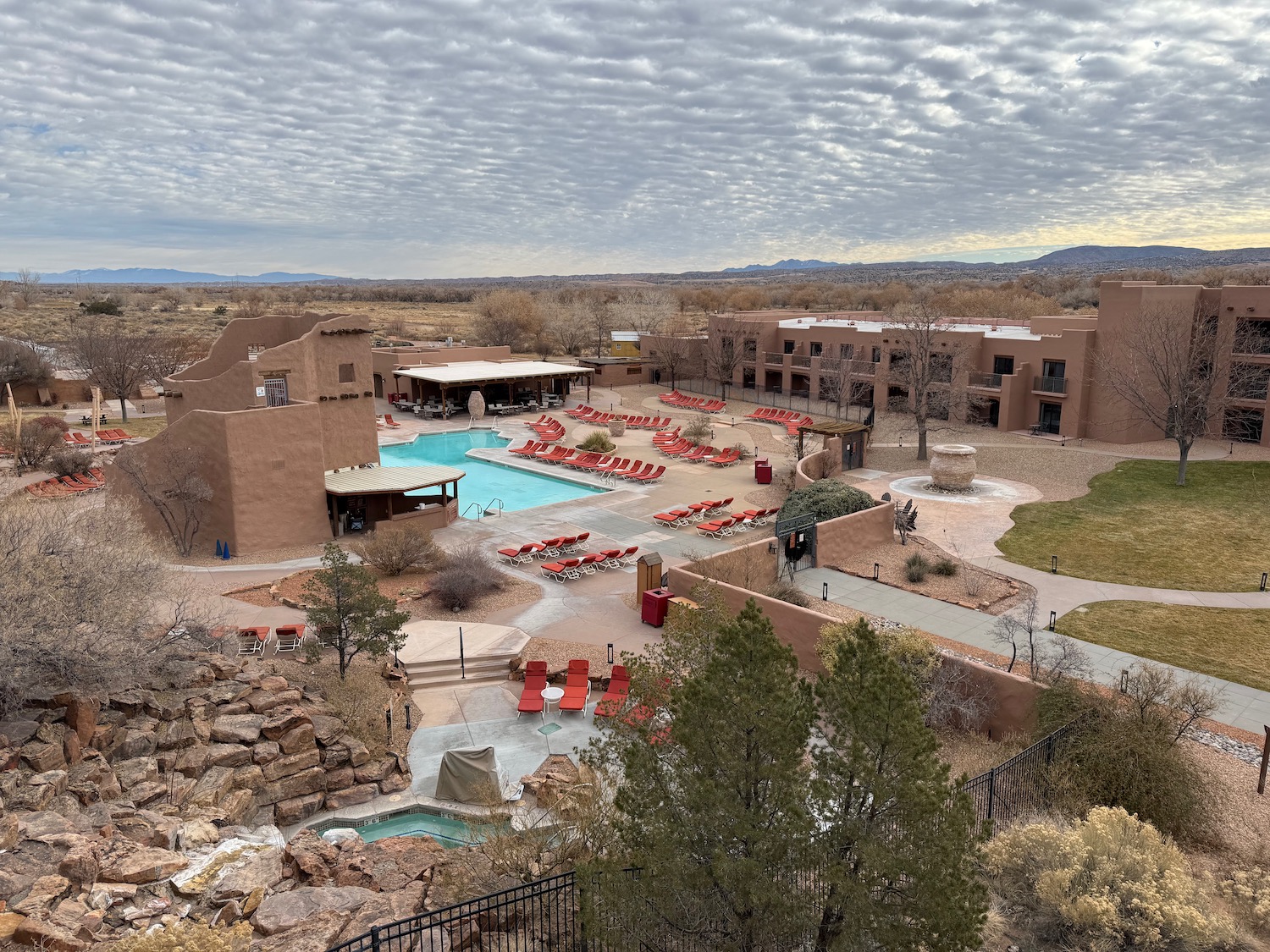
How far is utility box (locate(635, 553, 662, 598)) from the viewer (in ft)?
65.0

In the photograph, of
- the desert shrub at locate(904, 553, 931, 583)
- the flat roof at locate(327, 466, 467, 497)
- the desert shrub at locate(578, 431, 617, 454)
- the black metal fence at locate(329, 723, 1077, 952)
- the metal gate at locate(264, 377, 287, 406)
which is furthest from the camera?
the desert shrub at locate(578, 431, 617, 454)

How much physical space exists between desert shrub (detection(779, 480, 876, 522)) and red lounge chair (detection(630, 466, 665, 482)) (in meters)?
8.07

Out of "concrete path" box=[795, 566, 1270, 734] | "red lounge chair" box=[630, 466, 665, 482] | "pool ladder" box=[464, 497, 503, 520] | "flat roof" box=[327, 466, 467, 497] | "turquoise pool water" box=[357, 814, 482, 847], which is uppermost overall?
"flat roof" box=[327, 466, 467, 497]

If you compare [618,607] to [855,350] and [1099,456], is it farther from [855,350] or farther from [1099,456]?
[855,350]

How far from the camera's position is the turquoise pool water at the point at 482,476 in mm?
31969

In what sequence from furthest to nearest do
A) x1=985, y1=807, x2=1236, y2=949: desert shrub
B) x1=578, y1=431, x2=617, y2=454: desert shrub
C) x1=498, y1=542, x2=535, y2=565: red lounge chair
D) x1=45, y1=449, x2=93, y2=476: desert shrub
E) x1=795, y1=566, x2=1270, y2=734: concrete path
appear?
x1=578, y1=431, x2=617, y2=454: desert shrub → x1=45, y1=449, x2=93, y2=476: desert shrub → x1=498, y1=542, x2=535, y2=565: red lounge chair → x1=795, y1=566, x2=1270, y2=734: concrete path → x1=985, y1=807, x2=1236, y2=949: desert shrub

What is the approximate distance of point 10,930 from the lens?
7.80 meters

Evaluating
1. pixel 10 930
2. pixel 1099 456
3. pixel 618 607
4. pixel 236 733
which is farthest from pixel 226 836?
pixel 1099 456

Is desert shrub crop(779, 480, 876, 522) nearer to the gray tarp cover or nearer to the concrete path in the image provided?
the concrete path

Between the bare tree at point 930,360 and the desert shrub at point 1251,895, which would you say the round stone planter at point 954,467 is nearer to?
the bare tree at point 930,360

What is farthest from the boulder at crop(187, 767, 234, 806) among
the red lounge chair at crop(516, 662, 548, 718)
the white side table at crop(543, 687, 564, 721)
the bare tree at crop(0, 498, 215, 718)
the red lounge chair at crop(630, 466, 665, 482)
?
the red lounge chair at crop(630, 466, 665, 482)

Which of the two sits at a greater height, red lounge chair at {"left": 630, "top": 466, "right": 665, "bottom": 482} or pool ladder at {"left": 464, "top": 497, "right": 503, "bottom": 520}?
red lounge chair at {"left": 630, "top": 466, "right": 665, "bottom": 482}

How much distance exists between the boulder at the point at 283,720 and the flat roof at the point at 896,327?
3840cm

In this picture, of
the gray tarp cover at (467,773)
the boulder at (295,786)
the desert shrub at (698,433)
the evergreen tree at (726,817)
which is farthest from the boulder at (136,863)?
the desert shrub at (698,433)
